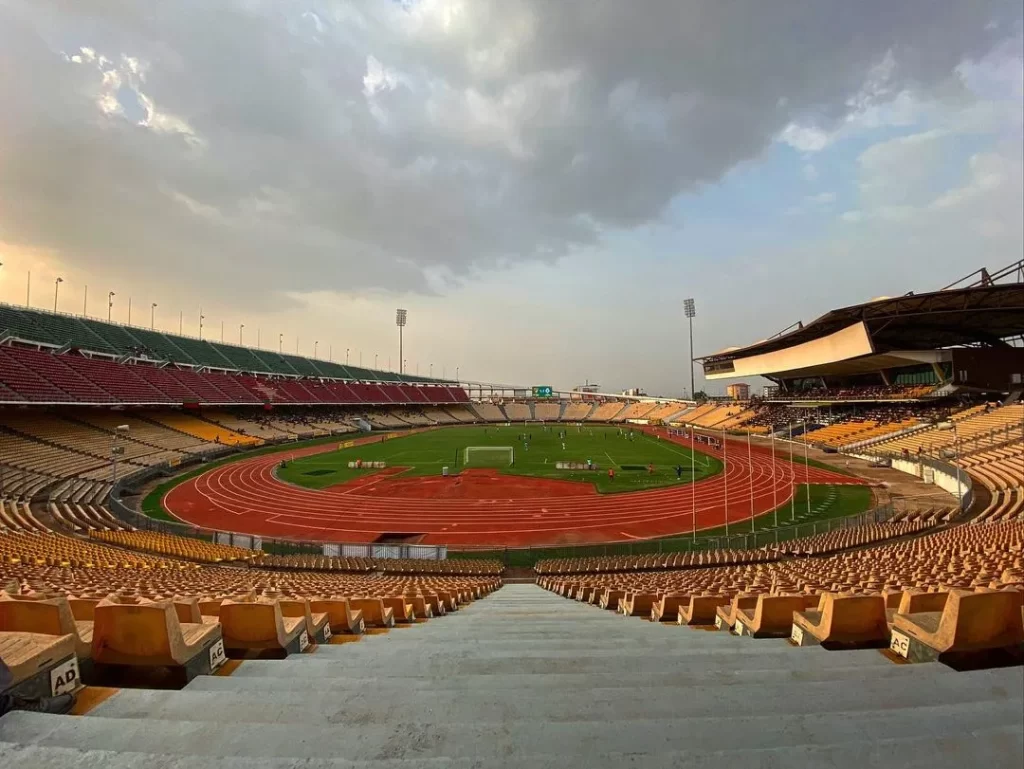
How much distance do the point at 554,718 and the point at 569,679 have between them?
36.8 inches

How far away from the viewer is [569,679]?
11.1 ft

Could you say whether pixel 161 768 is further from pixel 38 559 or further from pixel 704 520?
pixel 704 520

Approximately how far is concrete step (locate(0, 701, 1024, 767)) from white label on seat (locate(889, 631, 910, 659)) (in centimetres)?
112

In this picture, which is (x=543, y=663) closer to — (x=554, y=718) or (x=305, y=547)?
(x=554, y=718)

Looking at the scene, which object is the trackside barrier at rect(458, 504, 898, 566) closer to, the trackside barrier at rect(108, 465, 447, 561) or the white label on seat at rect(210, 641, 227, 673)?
the trackside barrier at rect(108, 465, 447, 561)

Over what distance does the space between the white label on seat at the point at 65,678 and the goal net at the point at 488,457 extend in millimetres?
46485

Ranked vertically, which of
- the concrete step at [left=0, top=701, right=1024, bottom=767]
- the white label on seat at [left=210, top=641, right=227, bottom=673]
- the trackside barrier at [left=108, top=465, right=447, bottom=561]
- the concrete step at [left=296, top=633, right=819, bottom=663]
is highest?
the concrete step at [left=0, top=701, right=1024, bottom=767]

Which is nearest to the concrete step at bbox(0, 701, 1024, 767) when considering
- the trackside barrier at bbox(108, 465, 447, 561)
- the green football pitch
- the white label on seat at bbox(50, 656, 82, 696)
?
the white label on seat at bbox(50, 656, 82, 696)

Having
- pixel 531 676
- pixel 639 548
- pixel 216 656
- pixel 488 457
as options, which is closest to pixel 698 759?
pixel 531 676

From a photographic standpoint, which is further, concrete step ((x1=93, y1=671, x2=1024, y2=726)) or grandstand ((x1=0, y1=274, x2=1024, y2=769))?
concrete step ((x1=93, y1=671, x2=1024, y2=726))

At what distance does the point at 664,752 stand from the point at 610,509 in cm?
3114

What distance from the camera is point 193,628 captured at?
3.37 metres

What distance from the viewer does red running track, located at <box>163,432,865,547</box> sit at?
27.7m

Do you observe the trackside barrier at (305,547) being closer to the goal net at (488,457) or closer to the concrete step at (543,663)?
the concrete step at (543,663)
